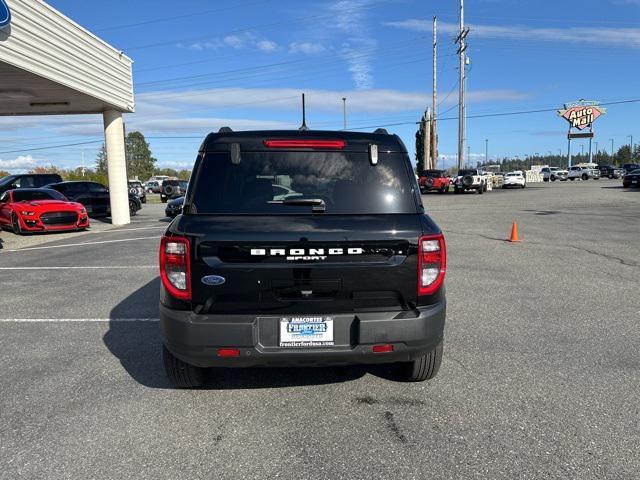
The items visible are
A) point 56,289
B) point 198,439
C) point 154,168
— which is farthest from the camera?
point 154,168

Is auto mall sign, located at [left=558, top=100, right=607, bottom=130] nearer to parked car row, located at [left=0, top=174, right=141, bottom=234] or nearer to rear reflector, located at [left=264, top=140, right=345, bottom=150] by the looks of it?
parked car row, located at [left=0, top=174, right=141, bottom=234]

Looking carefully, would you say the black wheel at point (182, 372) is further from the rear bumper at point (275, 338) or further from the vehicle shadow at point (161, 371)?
the rear bumper at point (275, 338)

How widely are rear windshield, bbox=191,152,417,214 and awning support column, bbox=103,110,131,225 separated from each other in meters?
17.5

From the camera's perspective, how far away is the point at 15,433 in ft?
10.4

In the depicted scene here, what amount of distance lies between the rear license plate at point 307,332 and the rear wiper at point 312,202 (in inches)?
28.2

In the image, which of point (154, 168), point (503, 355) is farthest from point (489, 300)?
point (154, 168)

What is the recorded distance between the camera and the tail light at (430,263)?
10.4 ft

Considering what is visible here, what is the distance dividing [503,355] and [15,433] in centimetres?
386

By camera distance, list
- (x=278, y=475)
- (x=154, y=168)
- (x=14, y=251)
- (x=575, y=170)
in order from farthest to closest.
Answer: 1. (x=154, y=168)
2. (x=575, y=170)
3. (x=14, y=251)
4. (x=278, y=475)

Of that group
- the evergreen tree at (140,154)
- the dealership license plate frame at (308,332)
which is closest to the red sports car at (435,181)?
the dealership license plate frame at (308,332)

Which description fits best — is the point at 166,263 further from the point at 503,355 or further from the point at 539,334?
the point at 539,334

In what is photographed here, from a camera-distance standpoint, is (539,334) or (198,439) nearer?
(198,439)

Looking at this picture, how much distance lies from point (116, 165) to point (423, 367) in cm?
1824

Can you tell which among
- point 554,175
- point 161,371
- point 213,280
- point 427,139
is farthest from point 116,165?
point 554,175
